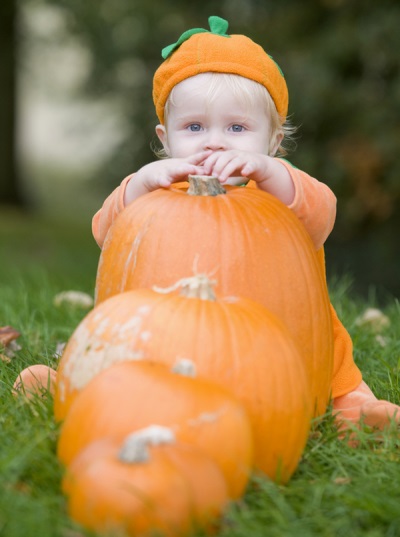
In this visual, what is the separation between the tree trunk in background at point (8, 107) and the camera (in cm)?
1248

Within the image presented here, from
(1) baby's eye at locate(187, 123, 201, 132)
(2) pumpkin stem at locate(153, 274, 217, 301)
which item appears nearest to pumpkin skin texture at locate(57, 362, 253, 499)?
(2) pumpkin stem at locate(153, 274, 217, 301)

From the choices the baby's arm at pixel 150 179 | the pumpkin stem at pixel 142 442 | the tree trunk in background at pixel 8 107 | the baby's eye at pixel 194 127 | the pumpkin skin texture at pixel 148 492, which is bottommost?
the tree trunk in background at pixel 8 107

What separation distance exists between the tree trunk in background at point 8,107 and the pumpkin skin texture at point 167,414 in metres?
11.5

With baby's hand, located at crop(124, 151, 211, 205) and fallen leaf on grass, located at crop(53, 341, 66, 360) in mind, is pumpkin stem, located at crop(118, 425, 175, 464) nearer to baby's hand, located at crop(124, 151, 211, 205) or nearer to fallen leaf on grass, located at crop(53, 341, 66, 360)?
baby's hand, located at crop(124, 151, 211, 205)

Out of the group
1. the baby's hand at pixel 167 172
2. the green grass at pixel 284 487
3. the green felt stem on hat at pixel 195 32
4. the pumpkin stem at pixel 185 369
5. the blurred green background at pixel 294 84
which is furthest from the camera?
the blurred green background at pixel 294 84

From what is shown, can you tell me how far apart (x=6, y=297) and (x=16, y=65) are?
9797 millimetres

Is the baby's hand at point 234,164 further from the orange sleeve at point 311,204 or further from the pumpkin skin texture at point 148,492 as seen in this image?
the pumpkin skin texture at point 148,492

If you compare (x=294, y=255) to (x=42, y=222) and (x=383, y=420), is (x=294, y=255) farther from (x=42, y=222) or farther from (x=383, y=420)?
(x=42, y=222)

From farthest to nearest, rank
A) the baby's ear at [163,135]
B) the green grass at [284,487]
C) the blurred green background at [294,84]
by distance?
the blurred green background at [294,84]
the baby's ear at [163,135]
the green grass at [284,487]

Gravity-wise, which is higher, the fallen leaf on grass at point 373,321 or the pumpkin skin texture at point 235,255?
the pumpkin skin texture at point 235,255

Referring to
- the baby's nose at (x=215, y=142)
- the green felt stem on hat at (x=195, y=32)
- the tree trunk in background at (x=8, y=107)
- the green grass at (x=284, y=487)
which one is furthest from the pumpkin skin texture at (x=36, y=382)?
the tree trunk in background at (x=8, y=107)

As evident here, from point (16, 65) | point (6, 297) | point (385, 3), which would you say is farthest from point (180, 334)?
point (16, 65)

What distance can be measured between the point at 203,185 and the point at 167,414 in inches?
34.5

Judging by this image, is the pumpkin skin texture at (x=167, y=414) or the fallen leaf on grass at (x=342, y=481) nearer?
the pumpkin skin texture at (x=167, y=414)
